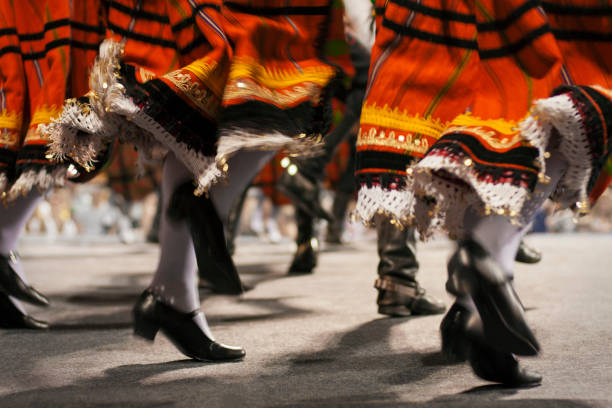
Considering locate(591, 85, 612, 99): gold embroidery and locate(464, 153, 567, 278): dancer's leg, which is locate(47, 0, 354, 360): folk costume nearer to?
locate(464, 153, 567, 278): dancer's leg

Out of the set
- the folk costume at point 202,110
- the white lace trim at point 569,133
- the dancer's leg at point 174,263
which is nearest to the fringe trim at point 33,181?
the folk costume at point 202,110

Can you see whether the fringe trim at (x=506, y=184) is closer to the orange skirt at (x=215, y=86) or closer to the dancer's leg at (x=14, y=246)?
the orange skirt at (x=215, y=86)

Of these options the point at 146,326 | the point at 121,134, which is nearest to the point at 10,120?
the point at 121,134

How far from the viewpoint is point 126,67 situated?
0.99 m

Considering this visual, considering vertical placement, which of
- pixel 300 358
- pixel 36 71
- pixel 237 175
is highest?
pixel 36 71

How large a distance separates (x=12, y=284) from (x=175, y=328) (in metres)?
0.58

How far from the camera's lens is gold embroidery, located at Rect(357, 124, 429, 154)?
35.7 inches

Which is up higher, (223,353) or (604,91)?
(604,91)

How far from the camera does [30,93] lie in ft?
4.68

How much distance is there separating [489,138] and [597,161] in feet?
0.46

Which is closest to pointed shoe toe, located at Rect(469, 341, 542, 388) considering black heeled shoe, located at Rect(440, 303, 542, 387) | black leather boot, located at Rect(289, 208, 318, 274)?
black heeled shoe, located at Rect(440, 303, 542, 387)

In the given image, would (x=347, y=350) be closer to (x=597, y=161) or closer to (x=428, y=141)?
(x=428, y=141)

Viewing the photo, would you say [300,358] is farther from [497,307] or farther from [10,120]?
[10,120]

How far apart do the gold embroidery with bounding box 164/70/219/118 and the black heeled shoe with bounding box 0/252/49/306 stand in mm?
749
